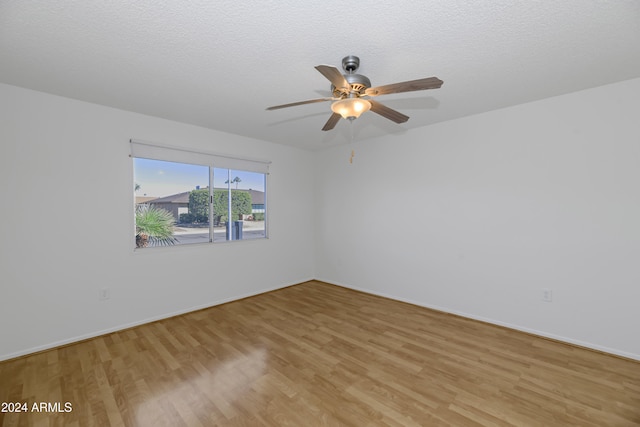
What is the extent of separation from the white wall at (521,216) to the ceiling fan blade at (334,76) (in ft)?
7.82

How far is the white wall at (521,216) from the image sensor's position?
7.98ft

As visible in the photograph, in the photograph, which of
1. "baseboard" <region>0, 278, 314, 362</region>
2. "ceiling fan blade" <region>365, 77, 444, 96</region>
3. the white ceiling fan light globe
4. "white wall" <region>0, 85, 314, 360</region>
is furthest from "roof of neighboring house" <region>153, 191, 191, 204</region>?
"ceiling fan blade" <region>365, 77, 444, 96</region>

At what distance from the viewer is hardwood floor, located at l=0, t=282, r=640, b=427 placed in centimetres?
171

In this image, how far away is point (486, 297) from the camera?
3.17 meters

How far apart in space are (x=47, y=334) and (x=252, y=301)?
7.09ft

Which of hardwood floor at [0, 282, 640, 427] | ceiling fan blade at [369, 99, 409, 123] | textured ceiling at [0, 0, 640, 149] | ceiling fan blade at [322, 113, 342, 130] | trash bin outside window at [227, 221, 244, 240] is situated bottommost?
hardwood floor at [0, 282, 640, 427]

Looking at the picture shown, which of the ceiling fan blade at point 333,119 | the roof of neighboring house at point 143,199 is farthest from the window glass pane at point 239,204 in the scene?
the ceiling fan blade at point 333,119

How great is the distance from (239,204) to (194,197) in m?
0.70

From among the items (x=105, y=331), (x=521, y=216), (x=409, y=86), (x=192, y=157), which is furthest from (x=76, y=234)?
(x=521, y=216)

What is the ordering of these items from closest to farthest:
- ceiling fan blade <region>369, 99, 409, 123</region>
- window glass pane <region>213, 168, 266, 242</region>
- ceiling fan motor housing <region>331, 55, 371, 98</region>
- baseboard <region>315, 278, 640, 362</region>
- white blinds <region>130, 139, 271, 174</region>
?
ceiling fan motor housing <region>331, 55, 371, 98</region> < ceiling fan blade <region>369, 99, 409, 123</region> < baseboard <region>315, 278, 640, 362</region> < white blinds <region>130, 139, 271, 174</region> < window glass pane <region>213, 168, 266, 242</region>

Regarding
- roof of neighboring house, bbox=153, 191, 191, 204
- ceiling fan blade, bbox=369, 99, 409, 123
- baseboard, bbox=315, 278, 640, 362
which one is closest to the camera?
ceiling fan blade, bbox=369, 99, 409, 123

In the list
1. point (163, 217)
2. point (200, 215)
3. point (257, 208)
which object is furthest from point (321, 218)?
point (163, 217)

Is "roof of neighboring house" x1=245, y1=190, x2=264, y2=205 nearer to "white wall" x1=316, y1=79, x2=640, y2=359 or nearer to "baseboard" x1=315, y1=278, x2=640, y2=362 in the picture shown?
"white wall" x1=316, y1=79, x2=640, y2=359

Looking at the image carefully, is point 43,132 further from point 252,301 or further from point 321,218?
point 321,218
